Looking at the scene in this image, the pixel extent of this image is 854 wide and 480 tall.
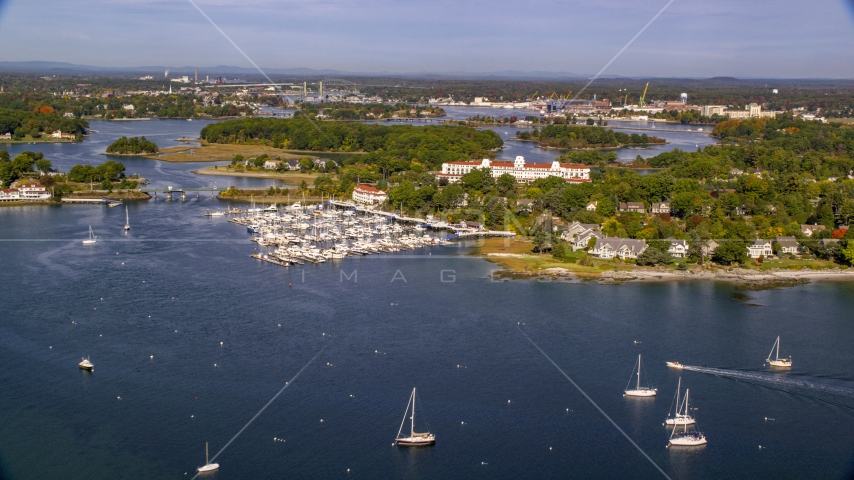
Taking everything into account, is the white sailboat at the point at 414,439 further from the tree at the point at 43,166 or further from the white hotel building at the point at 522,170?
the tree at the point at 43,166

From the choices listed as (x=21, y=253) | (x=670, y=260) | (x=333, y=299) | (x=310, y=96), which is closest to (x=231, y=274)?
(x=333, y=299)

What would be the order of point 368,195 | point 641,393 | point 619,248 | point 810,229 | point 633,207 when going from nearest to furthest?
point 641,393
point 619,248
point 810,229
point 633,207
point 368,195

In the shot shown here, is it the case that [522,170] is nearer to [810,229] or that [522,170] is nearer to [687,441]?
[810,229]

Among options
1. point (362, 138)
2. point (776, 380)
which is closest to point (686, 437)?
point (776, 380)

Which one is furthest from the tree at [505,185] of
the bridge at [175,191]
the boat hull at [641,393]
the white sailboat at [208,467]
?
the white sailboat at [208,467]

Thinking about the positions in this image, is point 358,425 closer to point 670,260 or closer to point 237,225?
point 670,260

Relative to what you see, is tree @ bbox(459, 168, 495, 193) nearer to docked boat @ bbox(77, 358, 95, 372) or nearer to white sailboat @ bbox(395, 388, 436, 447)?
docked boat @ bbox(77, 358, 95, 372)

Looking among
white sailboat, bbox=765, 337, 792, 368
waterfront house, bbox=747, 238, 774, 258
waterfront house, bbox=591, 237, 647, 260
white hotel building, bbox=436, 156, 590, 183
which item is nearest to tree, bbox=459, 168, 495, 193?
white hotel building, bbox=436, 156, 590, 183
